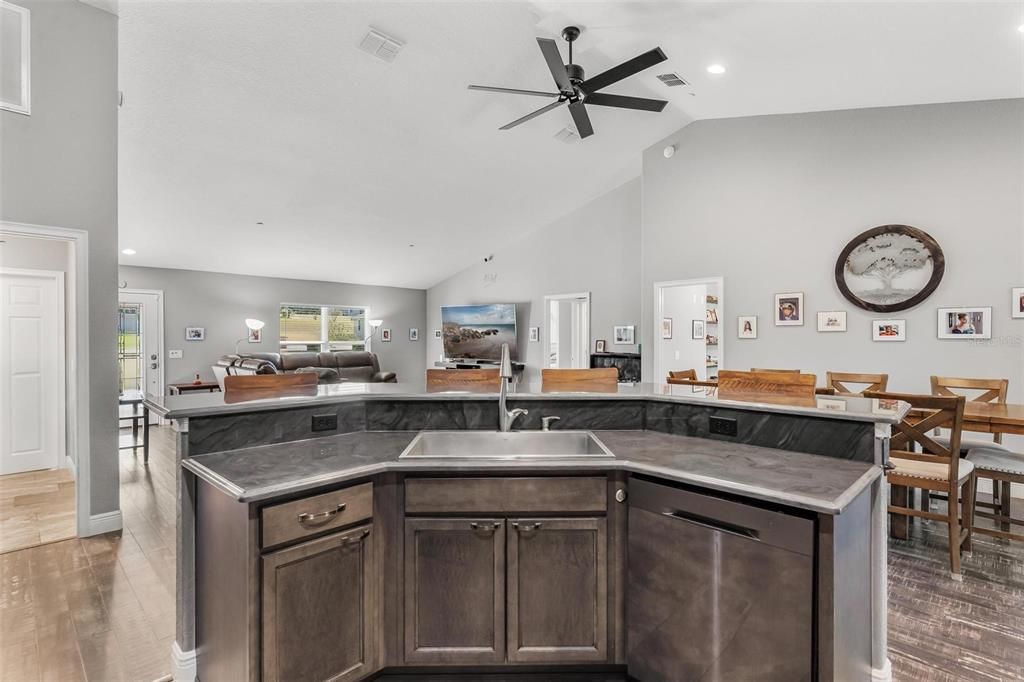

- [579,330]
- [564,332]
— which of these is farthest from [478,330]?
[579,330]

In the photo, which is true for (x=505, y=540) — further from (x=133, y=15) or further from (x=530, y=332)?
(x=530, y=332)

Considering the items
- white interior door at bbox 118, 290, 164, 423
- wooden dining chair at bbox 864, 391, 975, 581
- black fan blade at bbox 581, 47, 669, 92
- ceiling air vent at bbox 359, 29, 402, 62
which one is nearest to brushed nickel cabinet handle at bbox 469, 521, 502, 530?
wooden dining chair at bbox 864, 391, 975, 581

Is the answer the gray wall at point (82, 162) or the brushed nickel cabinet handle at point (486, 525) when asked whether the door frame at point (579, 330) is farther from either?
the brushed nickel cabinet handle at point (486, 525)

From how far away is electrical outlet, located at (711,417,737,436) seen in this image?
212 centimetres

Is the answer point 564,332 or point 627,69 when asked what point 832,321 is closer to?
point 627,69

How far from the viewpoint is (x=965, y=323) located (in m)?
4.20

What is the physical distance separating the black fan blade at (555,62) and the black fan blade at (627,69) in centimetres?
13

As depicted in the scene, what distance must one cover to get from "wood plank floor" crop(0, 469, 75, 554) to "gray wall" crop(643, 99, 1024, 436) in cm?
554

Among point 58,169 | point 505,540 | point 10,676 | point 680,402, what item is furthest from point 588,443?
point 58,169

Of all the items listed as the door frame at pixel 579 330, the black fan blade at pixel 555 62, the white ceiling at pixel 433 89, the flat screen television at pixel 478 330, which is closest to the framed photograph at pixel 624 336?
the door frame at pixel 579 330

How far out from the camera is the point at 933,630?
2166mm

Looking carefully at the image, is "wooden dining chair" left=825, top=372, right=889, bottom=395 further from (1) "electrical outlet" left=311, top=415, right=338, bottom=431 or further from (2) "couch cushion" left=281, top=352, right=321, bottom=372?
(2) "couch cushion" left=281, top=352, right=321, bottom=372

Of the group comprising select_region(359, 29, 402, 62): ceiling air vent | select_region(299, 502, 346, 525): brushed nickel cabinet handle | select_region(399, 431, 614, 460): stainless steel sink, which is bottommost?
select_region(299, 502, 346, 525): brushed nickel cabinet handle

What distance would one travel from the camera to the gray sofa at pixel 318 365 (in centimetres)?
712
